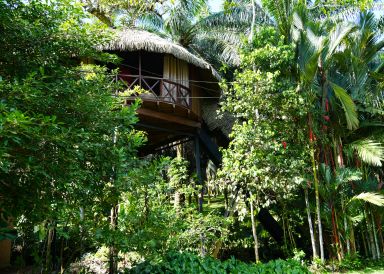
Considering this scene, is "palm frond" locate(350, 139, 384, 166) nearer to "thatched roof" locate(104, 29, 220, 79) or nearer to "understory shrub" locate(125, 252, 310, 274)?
"understory shrub" locate(125, 252, 310, 274)

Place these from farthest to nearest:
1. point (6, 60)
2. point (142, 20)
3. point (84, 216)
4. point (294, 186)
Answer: point (142, 20) < point (294, 186) < point (84, 216) < point (6, 60)

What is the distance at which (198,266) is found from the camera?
461cm

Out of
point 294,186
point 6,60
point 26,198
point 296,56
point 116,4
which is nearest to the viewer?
point 26,198

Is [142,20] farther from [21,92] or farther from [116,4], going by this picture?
[21,92]

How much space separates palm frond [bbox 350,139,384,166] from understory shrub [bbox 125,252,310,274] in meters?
2.95

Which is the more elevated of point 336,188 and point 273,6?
point 273,6

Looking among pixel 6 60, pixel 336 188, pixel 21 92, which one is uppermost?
pixel 6 60

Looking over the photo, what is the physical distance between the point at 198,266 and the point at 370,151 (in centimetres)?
457

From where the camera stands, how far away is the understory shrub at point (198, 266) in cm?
419

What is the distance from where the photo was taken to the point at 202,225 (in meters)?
6.24

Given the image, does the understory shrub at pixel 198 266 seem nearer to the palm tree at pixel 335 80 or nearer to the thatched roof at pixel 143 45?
the palm tree at pixel 335 80

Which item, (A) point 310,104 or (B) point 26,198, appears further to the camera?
(A) point 310,104

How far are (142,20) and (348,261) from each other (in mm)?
10080

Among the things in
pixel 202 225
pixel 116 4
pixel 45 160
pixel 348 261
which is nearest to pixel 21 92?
pixel 45 160
